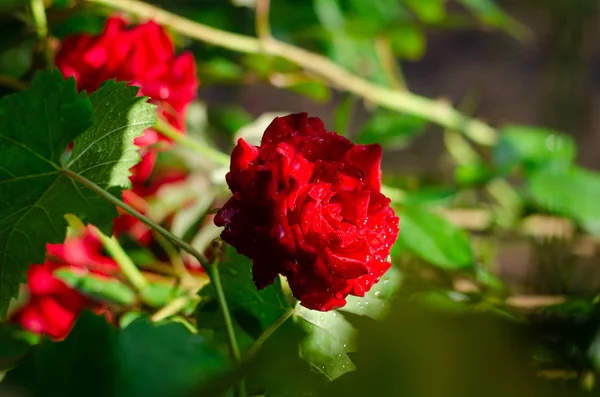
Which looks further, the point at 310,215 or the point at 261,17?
the point at 261,17

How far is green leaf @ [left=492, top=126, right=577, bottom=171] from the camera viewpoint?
642 millimetres

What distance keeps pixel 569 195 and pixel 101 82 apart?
0.45 metres

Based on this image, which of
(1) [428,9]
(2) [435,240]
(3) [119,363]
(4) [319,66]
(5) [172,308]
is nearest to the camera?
(3) [119,363]

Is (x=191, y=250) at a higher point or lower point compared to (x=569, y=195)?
higher

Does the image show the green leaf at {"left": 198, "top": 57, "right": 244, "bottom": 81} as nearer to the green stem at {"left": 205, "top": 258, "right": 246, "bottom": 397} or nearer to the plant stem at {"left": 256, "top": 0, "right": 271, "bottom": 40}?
the plant stem at {"left": 256, "top": 0, "right": 271, "bottom": 40}

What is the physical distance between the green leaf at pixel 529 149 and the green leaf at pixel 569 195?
3 centimetres

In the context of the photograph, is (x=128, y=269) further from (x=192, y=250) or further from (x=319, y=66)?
(x=319, y=66)

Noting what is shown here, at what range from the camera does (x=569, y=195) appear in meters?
0.60

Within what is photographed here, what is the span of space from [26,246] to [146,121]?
0.08 meters

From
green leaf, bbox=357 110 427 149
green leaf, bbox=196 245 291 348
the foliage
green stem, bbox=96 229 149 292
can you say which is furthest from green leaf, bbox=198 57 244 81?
green leaf, bbox=196 245 291 348

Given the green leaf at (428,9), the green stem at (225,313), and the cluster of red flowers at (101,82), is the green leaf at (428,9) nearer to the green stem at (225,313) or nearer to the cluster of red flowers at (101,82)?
the cluster of red flowers at (101,82)

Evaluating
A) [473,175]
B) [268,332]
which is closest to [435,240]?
[473,175]

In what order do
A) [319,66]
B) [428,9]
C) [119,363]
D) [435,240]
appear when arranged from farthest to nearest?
[428,9] < [319,66] < [435,240] < [119,363]

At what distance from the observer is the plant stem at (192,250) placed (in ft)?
0.76
